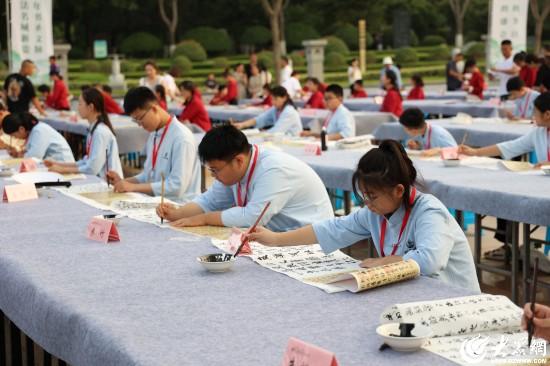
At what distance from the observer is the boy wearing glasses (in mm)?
5277

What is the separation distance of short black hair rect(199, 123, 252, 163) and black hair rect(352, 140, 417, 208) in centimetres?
89

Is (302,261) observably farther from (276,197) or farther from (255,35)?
(255,35)

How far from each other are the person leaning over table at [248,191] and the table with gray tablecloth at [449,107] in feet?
23.5

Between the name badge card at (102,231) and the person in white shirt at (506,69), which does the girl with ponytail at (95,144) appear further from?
the person in white shirt at (506,69)

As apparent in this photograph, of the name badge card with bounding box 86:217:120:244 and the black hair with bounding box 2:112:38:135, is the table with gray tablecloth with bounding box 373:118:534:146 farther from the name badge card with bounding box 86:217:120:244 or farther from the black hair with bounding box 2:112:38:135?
the name badge card with bounding box 86:217:120:244

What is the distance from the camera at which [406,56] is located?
32375mm

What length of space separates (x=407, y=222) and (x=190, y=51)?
93.4ft

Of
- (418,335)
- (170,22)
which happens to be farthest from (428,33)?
(418,335)

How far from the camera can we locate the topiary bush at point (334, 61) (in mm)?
31688

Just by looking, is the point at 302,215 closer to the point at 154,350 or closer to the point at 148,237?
the point at 148,237

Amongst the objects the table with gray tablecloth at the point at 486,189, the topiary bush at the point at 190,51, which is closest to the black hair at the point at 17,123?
the table with gray tablecloth at the point at 486,189

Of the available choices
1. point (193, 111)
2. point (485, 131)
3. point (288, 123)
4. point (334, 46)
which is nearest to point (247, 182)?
point (485, 131)

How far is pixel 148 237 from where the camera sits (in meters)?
3.74

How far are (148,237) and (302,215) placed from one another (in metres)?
0.79
